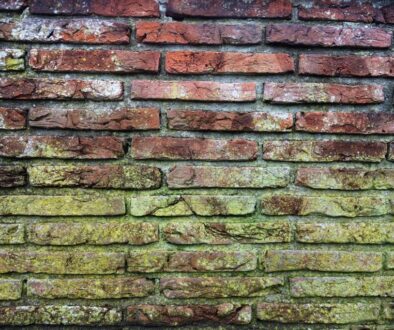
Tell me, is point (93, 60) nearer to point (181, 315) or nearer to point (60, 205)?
Result: point (60, 205)

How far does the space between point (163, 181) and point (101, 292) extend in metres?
0.40

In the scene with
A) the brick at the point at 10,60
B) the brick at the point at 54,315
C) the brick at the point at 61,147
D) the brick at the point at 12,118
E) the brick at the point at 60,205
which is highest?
the brick at the point at 10,60

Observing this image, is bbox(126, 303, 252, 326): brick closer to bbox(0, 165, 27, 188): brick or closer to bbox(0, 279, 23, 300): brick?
bbox(0, 279, 23, 300): brick

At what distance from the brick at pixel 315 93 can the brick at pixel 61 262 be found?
71 centimetres

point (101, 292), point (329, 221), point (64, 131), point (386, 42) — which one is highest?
point (386, 42)

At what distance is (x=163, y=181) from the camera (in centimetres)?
135

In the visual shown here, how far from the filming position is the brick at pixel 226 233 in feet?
4.44

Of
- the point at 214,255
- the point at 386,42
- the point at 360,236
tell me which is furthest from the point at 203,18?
the point at 360,236

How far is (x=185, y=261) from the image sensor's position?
1353 millimetres

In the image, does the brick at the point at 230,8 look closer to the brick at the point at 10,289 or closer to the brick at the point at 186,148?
the brick at the point at 186,148

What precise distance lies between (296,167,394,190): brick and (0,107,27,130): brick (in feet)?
2.93

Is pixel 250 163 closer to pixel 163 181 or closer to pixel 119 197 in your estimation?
pixel 163 181

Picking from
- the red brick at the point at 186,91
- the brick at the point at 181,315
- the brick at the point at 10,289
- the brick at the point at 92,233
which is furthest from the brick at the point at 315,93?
the brick at the point at 10,289

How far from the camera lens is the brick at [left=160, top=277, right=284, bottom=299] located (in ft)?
4.44
